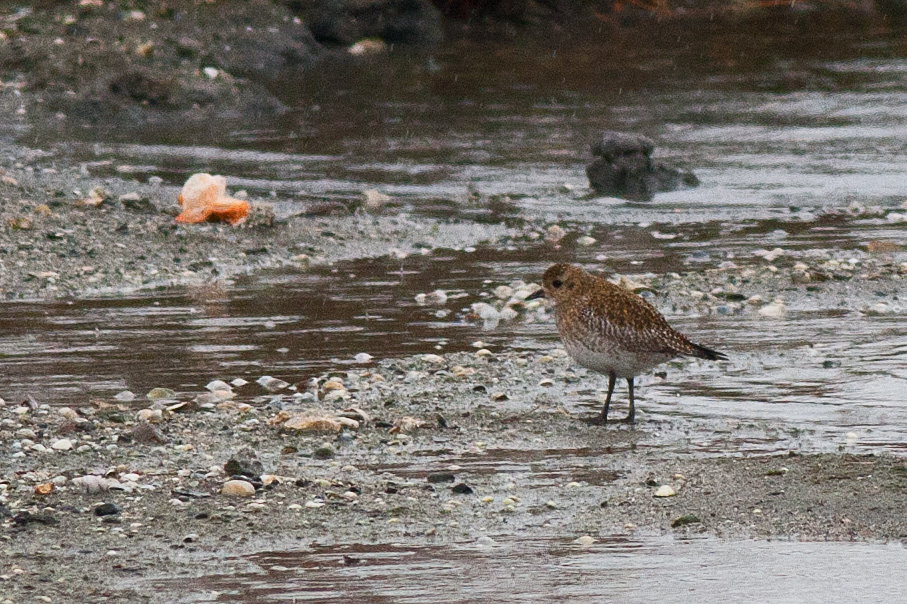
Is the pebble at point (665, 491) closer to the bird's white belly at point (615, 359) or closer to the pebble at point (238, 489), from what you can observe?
the bird's white belly at point (615, 359)

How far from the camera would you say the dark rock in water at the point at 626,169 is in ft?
52.9

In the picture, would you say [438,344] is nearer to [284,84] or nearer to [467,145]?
[467,145]

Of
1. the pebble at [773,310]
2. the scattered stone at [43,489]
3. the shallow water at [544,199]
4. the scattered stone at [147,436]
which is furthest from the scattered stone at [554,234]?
the scattered stone at [43,489]

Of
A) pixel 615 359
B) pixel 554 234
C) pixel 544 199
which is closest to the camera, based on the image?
pixel 615 359

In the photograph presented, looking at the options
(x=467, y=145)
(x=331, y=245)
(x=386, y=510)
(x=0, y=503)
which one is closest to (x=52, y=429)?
(x=0, y=503)

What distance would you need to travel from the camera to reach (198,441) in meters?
7.94

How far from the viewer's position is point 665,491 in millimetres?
7012

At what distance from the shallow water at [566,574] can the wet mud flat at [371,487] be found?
4 cm

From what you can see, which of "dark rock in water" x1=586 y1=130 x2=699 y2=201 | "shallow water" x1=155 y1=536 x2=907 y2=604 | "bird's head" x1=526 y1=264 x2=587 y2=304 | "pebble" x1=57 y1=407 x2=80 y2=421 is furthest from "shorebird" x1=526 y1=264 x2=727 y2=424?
"dark rock in water" x1=586 y1=130 x2=699 y2=201

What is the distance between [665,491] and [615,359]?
5.21ft

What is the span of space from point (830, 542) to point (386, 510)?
186cm

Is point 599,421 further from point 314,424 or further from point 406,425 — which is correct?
point 314,424

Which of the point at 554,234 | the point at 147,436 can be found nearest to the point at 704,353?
the point at 147,436

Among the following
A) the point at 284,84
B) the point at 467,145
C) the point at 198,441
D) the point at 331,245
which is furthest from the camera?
the point at 284,84
